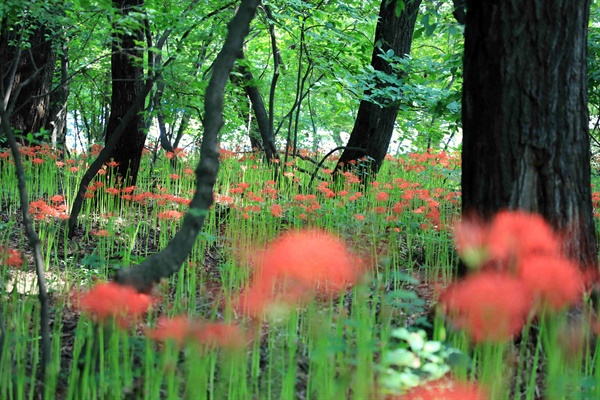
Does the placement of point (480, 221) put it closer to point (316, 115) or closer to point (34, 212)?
point (34, 212)

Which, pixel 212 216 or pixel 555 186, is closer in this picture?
pixel 555 186

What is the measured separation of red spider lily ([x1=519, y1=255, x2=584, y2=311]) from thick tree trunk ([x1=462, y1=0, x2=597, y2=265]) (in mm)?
101

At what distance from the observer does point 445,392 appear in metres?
1.97

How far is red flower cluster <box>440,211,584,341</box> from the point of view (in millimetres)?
2182

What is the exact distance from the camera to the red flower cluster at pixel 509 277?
7.16 feet

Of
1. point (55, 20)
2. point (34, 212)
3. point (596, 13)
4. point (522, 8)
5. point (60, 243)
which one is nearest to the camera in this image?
point (522, 8)

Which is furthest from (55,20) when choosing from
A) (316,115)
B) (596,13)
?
(316,115)

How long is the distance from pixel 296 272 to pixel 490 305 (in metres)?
0.75

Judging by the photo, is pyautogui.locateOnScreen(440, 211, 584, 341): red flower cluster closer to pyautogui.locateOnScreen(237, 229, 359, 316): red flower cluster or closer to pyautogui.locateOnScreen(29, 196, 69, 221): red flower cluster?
pyautogui.locateOnScreen(237, 229, 359, 316): red flower cluster

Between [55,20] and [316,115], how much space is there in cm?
1187

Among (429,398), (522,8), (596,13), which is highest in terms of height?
(596,13)

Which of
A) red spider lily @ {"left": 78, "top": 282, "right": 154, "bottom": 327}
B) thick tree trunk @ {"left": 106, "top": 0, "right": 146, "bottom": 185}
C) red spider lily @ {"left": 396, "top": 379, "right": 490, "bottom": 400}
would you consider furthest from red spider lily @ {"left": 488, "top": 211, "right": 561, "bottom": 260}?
thick tree trunk @ {"left": 106, "top": 0, "right": 146, "bottom": 185}

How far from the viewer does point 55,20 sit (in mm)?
3578

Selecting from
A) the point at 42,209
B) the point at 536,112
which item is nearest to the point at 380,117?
the point at 42,209
